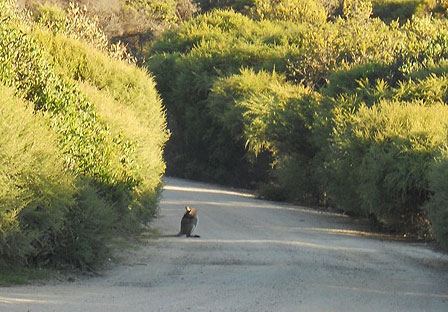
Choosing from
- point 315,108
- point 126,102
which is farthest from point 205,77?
point 126,102

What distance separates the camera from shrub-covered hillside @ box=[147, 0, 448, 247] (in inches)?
878

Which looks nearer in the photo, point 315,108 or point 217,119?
point 315,108

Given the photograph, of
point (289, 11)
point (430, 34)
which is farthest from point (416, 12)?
point (430, 34)

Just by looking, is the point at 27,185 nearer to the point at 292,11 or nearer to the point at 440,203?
the point at 440,203

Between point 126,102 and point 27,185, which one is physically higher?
point 126,102

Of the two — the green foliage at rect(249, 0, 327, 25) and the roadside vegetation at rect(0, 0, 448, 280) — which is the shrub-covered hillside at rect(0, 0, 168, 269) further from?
the green foliage at rect(249, 0, 327, 25)

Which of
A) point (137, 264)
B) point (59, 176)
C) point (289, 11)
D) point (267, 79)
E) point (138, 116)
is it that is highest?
point (289, 11)

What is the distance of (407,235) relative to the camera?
23.5 metres

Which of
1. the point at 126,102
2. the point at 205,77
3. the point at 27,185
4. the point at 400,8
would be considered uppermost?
the point at 400,8

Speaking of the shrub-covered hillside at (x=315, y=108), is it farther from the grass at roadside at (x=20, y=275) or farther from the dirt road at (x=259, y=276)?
the grass at roadside at (x=20, y=275)

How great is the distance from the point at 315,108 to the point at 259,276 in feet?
60.1

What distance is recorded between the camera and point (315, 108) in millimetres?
31922

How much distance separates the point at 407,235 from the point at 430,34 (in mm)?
15806

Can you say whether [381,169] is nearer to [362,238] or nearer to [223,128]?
[362,238]
